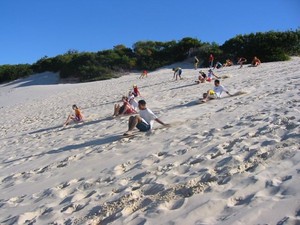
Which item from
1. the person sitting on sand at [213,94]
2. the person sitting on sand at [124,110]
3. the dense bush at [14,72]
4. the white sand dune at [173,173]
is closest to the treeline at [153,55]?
the dense bush at [14,72]

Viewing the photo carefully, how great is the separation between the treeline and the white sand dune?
30859mm

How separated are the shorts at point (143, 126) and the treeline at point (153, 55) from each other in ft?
99.9

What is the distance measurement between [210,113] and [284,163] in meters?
5.54

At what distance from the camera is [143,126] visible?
9.70 meters

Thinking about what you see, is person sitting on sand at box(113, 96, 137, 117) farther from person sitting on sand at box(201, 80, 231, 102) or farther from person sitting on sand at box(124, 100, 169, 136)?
person sitting on sand at box(124, 100, 169, 136)

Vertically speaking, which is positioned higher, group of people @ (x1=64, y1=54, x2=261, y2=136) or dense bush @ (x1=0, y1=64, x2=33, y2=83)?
dense bush @ (x1=0, y1=64, x2=33, y2=83)

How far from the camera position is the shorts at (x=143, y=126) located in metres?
9.70

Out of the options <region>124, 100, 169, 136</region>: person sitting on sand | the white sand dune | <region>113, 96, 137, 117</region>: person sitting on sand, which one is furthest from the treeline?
the white sand dune

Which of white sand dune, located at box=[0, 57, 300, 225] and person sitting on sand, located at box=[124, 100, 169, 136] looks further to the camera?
person sitting on sand, located at box=[124, 100, 169, 136]

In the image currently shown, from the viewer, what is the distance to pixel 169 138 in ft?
27.7

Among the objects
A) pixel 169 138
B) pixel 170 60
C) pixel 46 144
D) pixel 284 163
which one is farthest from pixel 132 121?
pixel 170 60

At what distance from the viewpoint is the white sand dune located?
175 inches

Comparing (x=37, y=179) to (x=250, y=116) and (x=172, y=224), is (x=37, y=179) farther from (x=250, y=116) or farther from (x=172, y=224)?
(x=250, y=116)

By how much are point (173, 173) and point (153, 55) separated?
4189 centimetres
